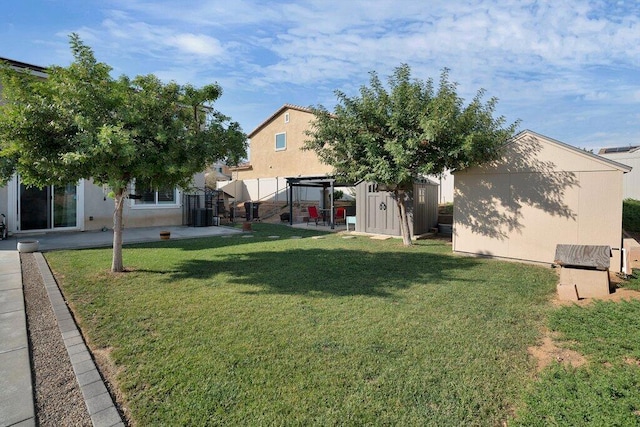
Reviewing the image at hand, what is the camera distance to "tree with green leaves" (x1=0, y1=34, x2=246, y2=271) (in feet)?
17.1

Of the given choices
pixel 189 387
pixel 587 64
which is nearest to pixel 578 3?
pixel 587 64

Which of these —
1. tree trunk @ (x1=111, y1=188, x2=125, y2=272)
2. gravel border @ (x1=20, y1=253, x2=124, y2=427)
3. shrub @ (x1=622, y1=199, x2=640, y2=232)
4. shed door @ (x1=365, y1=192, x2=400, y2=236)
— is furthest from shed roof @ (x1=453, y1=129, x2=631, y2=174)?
gravel border @ (x1=20, y1=253, x2=124, y2=427)

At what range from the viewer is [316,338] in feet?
12.5

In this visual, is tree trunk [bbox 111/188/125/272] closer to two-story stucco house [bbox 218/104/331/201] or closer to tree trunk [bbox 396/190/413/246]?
tree trunk [bbox 396/190/413/246]

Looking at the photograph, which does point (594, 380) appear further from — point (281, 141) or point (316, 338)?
point (281, 141)

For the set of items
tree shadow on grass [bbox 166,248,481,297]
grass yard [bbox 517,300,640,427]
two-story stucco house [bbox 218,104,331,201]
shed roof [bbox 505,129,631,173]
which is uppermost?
two-story stucco house [bbox 218,104,331,201]

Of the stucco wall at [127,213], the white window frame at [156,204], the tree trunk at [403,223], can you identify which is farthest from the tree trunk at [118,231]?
the white window frame at [156,204]

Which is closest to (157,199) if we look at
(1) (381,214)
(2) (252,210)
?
(2) (252,210)

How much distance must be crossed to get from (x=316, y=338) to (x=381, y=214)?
10293 millimetres

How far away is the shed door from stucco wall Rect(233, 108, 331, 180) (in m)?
8.51

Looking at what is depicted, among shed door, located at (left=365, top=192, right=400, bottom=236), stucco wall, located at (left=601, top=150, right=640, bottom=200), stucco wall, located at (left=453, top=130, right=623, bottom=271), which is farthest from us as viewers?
stucco wall, located at (left=601, top=150, right=640, bottom=200)

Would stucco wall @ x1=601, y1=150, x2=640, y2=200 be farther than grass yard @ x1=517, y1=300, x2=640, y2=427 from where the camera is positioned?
Yes

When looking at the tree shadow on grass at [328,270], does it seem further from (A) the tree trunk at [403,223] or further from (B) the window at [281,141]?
(B) the window at [281,141]

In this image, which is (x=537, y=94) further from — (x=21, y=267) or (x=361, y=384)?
(x=21, y=267)
